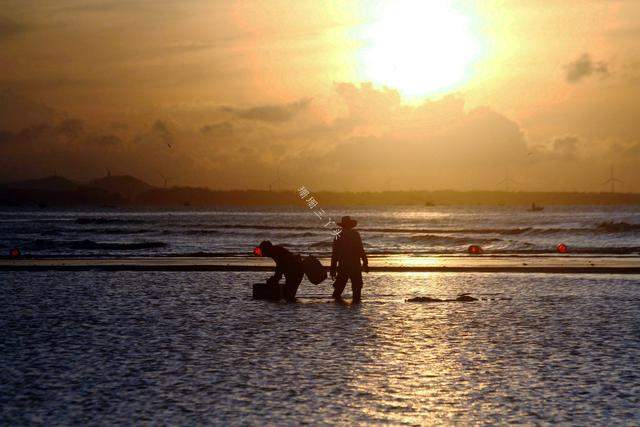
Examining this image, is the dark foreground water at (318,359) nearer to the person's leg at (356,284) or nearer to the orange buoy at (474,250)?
the person's leg at (356,284)

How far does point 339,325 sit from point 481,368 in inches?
184

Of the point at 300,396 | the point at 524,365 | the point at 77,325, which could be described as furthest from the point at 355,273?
the point at 300,396

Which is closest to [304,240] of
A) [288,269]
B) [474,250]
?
[474,250]

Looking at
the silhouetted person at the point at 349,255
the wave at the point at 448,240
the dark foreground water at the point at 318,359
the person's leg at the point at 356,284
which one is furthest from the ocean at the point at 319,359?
the wave at the point at 448,240

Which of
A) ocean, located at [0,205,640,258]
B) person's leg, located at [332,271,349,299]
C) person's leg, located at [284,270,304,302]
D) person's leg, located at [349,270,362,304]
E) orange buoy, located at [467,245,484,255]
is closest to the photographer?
person's leg, located at [349,270,362,304]

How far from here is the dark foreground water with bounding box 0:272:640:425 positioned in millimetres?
8898

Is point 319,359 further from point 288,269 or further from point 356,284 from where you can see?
point 288,269

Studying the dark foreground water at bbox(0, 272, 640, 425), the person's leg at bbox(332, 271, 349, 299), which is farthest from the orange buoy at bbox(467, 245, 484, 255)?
the person's leg at bbox(332, 271, 349, 299)

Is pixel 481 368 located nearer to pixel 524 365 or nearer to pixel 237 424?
pixel 524 365

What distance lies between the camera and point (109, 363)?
1163cm

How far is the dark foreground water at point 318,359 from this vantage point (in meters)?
8.90

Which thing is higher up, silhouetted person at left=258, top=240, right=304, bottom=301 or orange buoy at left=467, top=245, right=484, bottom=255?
silhouetted person at left=258, top=240, right=304, bottom=301

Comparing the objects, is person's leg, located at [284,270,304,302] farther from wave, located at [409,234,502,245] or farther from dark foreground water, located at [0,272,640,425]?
wave, located at [409,234,502,245]

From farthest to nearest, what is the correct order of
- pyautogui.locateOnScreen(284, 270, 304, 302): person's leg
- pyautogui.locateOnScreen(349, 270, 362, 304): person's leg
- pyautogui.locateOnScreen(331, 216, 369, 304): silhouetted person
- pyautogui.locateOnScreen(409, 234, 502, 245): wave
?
pyautogui.locateOnScreen(409, 234, 502, 245): wave < pyautogui.locateOnScreen(284, 270, 304, 302): person's leg < pyautogui.locateOnScreen(349, 270, 362, 304): person's leg < pyautogui.locateOnScreen(331, 216, 369, 304): silhouetted person
